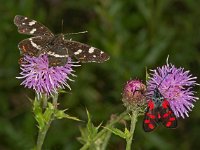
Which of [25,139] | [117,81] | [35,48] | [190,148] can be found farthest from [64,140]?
[35,48]

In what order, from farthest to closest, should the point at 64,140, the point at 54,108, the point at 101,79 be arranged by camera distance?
the point at 101,79 < the point at 64,140 < the point at 54,108

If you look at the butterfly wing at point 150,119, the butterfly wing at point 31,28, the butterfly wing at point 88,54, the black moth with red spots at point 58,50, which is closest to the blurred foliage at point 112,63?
the butterfly wing at point 31,28

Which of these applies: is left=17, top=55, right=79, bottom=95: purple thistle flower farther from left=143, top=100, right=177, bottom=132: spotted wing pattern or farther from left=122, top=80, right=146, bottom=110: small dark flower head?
left=143, top=100, right=177, bottom=132: spotted wing pattern

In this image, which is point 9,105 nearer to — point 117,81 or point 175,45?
point 117,81

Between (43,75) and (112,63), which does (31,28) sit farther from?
(112,63)

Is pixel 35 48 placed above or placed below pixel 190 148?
above

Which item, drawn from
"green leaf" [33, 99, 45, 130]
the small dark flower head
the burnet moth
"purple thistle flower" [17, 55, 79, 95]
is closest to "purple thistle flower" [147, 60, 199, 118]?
the small dark flower head

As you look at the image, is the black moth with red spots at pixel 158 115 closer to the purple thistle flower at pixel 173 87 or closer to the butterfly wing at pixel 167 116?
the butterfly wing at pixel 167 116

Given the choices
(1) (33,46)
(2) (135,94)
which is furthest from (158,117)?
(1) (33,46)
